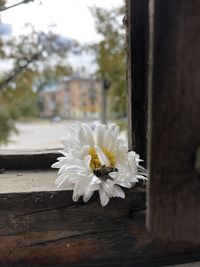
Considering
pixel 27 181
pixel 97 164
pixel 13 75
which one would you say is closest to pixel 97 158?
pixel 97 164

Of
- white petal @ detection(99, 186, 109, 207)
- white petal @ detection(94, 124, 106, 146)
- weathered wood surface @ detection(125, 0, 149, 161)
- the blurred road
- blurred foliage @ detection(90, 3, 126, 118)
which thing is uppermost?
blurred foliage @ detection(90, 3, 126, 118)

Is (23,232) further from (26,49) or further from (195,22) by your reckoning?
(26,49)

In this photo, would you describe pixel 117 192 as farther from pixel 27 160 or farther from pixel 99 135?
pixel 27 160

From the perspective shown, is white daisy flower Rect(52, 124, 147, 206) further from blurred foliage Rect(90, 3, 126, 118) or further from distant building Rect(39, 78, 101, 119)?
distant building Rect(39, 78, 101, 119)

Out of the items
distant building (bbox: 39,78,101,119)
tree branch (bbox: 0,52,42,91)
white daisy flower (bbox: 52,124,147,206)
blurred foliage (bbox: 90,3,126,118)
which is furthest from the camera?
distant building (bbox: 39,78,101,119)

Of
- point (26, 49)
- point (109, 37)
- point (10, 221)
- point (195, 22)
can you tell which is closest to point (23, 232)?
point (10, 221)

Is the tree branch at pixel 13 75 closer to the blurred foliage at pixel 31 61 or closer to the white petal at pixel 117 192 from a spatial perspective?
the blurred foliage at pixel 31 61

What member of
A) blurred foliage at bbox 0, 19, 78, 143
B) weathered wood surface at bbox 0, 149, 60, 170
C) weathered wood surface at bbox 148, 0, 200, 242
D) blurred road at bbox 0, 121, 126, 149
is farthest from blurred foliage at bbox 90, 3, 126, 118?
weathered wood surface at bbox 148, 0, 200, 242

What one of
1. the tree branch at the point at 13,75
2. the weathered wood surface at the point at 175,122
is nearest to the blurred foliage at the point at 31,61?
the tree branch at the point at 13,75
